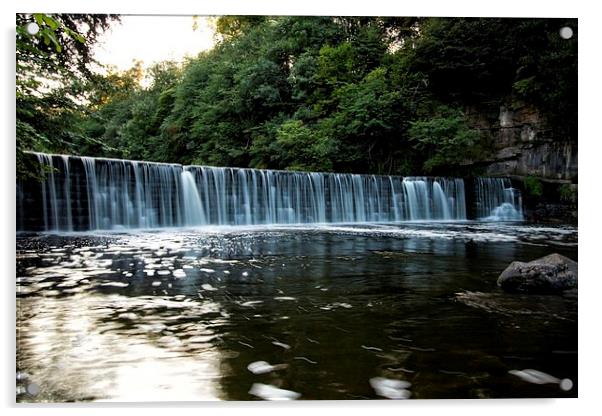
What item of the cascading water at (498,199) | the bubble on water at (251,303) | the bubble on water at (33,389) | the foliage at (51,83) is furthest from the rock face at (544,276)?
the cascading water at (498,199)

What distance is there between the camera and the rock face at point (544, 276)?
262 centimetres

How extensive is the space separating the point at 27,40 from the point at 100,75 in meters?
0.81

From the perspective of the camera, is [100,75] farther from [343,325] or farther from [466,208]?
[466,208]

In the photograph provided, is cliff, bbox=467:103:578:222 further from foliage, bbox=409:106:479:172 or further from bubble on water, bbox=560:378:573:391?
bubble on water, bbox=560:378:573:391

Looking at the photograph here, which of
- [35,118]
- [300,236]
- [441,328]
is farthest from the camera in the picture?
[300,236]

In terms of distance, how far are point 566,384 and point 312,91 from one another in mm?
3507

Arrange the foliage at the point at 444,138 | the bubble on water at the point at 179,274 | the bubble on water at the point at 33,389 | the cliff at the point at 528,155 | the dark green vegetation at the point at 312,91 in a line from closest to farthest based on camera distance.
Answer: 1. the bubble on water at the point at 33,389
2. the bubble on water at the point at 179,274
3. the dark green vegetation at the point at 312,91
4. the cliff at the point at 528,155
5. the foliage at the point at 444,138

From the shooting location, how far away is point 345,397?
1.61m

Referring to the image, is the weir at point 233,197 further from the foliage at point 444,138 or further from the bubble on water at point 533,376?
the bubble on water at point 533,376

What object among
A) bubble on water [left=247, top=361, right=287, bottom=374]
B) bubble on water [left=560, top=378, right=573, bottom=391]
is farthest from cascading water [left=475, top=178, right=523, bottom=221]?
bubble on water [left=247, top=361, right=287, bottom=374]

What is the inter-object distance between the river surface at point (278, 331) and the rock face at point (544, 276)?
0.08 m

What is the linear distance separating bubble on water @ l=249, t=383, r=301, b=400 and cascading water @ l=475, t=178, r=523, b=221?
17.8 feet

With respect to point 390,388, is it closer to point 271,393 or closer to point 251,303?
point 271,393
